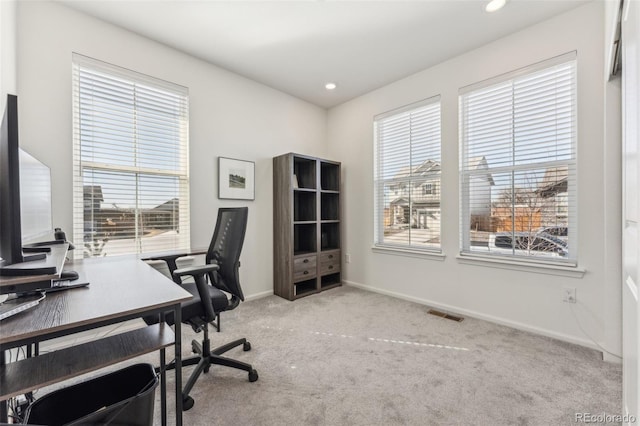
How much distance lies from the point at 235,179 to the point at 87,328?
7.91 ft

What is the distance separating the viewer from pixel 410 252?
3275 millimetres

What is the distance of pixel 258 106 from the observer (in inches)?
135

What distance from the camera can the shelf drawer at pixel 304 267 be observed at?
11.0 feet

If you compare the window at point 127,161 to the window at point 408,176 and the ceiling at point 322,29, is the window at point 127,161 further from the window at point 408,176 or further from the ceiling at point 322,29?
the window at point 408,176

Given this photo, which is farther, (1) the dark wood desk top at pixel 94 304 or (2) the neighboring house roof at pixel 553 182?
(2) the neighboring house roof at pixel 553 182

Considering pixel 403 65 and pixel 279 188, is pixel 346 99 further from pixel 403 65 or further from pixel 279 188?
pixel 279 188

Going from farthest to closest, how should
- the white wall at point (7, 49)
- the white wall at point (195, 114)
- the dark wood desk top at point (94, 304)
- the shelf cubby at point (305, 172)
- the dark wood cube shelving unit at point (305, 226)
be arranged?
the shelf cubby at point (305, 172) < the dark wood cube shelving unit at point (305, 226) < the white wall at point (195, 114) < the white wall at point (7, 49) < the dark wood desk top at point (94, 304)

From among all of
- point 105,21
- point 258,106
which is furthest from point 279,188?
point 105,21

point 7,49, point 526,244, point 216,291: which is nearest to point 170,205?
point 216,291

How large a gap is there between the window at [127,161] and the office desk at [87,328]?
1.20 metres

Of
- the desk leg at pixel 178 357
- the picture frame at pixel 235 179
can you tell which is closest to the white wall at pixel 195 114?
the picture frame at pixel 235 179

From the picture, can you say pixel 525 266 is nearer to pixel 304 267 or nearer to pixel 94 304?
pixel 304 267

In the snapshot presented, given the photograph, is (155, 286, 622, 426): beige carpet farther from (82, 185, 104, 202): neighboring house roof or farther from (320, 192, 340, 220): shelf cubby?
(320, 192, 340, 220): shelf cubby

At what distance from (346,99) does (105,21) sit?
2.80 m
